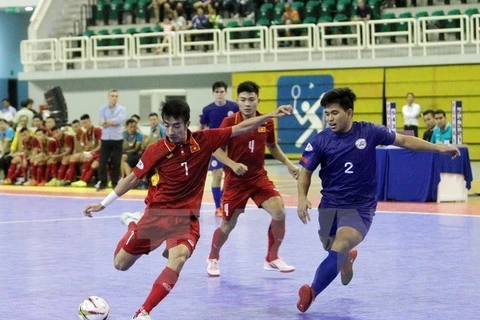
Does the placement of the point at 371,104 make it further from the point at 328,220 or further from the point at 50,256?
the point at 328,220

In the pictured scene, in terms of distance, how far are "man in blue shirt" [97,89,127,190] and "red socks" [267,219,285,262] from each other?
→ 10582 millimetres

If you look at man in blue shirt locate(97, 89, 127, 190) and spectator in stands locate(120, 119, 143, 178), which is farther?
spectator in stands locate(120, 119, 143, 178)

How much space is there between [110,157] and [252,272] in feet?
37.0

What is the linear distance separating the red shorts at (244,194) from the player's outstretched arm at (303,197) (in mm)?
1851

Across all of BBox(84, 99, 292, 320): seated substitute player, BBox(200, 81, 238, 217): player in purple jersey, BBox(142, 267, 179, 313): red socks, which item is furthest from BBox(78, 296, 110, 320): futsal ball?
BBox(200, 81, 238, 217): player in purple jersey

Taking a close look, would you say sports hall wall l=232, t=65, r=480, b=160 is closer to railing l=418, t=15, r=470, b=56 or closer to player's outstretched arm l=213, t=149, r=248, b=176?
railing l=418, t=15, r=470, b=56

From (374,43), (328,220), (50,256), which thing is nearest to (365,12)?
(374,43)

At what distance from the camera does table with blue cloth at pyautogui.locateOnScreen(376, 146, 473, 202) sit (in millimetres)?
17281

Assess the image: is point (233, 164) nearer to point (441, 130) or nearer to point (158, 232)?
point (158, 232)

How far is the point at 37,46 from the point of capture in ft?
110

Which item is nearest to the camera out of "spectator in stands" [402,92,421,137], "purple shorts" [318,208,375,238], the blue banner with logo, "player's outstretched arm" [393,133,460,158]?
"purple shorts" [318,208,375,238]

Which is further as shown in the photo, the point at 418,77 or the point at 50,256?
the point at 418,77

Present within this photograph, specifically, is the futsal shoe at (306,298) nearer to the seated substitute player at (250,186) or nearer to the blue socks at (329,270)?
the blue socks at (329,270)

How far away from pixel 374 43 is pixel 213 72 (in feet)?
15.7
